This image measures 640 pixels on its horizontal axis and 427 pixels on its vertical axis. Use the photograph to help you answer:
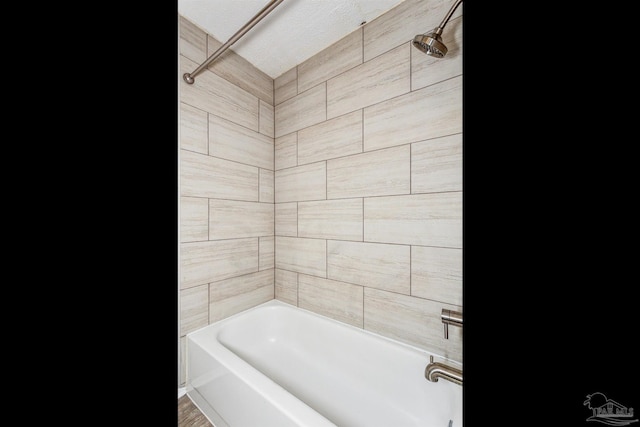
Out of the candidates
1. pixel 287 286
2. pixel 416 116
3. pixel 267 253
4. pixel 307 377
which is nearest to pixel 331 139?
pixel 416 116

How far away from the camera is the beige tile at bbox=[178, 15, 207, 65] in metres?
1.33

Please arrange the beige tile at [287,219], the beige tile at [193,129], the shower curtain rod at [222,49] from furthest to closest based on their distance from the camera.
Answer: the beige tile at [287,219] → the beige tile at [193,129] → the shower curtain rod at [222,49]

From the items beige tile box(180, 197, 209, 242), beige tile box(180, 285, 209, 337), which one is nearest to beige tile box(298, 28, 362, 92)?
beige tile box(180, 197, 209, 242)

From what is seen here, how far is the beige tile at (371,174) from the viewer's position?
1.26 m

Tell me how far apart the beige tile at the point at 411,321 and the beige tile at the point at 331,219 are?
300 mm

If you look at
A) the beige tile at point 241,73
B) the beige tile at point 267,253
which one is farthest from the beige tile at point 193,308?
the beige tile at point 241,73

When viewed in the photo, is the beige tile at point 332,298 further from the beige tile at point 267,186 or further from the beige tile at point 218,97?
the beige tile at point 218,97

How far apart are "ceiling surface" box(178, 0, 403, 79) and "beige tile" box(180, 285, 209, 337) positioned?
1224mm

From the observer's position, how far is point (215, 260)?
1437 mm

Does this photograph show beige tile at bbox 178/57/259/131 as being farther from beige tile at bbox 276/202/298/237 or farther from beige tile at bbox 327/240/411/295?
beige tile at bbox 327/240/411/295

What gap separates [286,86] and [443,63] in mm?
939
